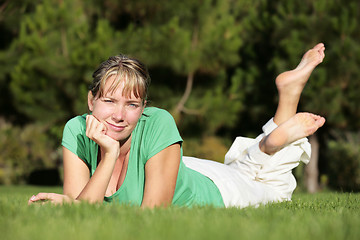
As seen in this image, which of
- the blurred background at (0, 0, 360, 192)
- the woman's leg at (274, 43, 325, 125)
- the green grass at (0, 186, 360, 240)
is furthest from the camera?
the blurred background at (0, 0, 360, 192)

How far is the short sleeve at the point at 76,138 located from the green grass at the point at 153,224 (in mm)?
923

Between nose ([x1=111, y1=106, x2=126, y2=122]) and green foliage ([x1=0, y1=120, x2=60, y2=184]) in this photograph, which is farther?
green foliage ([x1=0, y1=120, x2=60, y2=184])

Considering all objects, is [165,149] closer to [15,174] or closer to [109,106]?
[109,106]

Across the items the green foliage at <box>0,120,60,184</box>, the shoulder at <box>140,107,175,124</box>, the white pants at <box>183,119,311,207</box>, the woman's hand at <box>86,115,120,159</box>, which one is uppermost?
the shoulder at <box>140,107,175,124</box>

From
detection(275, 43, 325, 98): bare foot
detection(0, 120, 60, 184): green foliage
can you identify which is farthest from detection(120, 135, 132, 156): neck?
detection(0, 120, 60, 184): green foliage

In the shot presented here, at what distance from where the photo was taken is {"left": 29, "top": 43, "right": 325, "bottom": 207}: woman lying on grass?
10.5ft

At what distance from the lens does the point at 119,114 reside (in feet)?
10.8

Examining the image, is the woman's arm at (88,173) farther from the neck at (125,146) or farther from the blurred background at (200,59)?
the blurred background at (200,59)

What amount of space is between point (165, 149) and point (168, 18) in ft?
39.3

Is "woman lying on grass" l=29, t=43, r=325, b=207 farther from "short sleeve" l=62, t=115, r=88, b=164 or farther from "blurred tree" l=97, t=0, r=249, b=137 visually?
"blurred tree" l=97, t=0, r=249, b=137

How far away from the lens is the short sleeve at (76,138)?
11.8ft

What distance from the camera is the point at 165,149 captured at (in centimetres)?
335

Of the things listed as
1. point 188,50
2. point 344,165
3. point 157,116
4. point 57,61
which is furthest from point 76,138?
point 344,165

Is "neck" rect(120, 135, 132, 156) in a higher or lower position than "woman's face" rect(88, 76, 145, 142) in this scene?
lower
